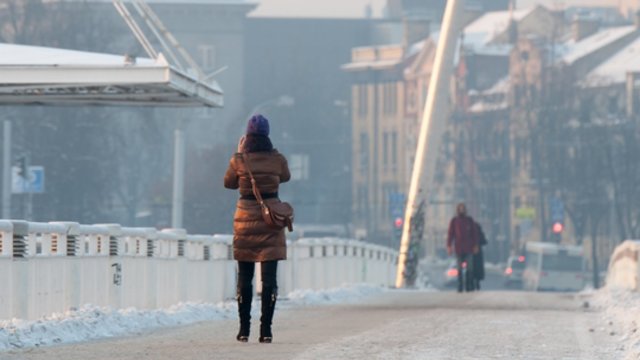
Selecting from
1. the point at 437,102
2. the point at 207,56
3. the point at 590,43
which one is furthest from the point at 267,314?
the point at 207,56

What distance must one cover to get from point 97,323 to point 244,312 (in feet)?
7.26

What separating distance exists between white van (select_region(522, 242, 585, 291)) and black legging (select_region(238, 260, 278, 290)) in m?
73.2

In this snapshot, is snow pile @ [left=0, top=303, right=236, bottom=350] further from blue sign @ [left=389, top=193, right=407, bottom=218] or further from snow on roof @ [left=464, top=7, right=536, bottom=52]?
snow on roof @ [left=464, top=7, right=536, bottom=52]

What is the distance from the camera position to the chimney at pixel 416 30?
158m

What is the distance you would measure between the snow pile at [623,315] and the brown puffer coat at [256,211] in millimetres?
2887

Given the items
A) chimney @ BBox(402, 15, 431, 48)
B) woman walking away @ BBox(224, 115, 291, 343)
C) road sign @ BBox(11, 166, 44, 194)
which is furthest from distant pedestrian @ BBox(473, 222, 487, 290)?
chimney @ BBox(402, 15, 431, 48)

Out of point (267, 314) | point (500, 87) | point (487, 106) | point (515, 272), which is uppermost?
point (500, 87)

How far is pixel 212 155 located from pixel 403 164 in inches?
1169

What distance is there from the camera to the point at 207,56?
16075cm

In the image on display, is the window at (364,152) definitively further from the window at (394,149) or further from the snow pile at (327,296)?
the snow pile at (327,296)

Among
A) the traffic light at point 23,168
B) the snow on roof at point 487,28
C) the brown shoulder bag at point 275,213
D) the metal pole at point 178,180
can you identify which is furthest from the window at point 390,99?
the brown shoulder bag at point 275,213

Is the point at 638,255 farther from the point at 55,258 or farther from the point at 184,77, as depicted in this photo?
the point at 55,258

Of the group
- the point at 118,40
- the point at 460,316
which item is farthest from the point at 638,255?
the point at 118,40

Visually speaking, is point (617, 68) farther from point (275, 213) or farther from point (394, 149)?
point (275, 213)
